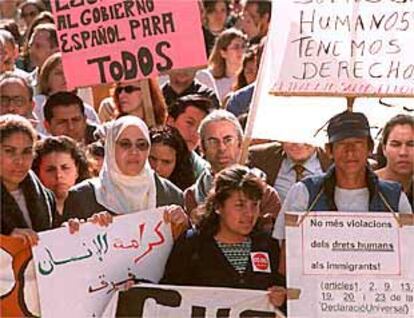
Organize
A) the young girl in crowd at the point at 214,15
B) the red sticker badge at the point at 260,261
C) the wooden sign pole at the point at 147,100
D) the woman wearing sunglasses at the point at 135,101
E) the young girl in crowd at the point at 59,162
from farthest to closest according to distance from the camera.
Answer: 1. the young girl in crowd at the point at 214,15
2. the woman wearing sunglasses at the point at 135,101
3. the wooden sign pole at the point at 147,100
4. the young girl in crowd at the point at 59,162
5. the red sticker badge at the point at 260,261

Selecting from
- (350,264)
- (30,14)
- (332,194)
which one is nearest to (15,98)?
(332,194)

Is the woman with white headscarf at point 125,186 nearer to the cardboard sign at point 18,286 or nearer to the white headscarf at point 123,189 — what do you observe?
the white headscarf at point 123,189

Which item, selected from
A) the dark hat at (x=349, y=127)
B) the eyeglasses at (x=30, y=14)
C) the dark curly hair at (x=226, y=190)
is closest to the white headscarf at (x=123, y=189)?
the dark curly hair at (x=226, y=190)

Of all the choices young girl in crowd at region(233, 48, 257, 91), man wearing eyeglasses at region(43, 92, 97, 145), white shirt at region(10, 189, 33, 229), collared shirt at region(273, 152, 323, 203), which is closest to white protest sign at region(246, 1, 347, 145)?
collared shirt at region(273, 152, 323, 203)

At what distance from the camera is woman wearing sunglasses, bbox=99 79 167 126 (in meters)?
10.0

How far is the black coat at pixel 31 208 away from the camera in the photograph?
766 centimetres

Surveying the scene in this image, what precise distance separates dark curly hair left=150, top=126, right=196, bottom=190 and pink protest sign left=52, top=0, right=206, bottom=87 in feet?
1.90

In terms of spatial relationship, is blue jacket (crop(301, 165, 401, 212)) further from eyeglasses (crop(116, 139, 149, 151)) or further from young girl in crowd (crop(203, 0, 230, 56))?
young girl in crowd (crop(203, 0, 230, 56))

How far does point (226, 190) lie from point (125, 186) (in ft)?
1.71

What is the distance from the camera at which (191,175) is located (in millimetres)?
9086

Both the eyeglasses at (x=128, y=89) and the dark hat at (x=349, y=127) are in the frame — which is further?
the eyeglasses at (x=128, y=89)

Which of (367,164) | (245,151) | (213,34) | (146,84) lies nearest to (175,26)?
(146,84)

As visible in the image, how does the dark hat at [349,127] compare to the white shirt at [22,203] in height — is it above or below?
above

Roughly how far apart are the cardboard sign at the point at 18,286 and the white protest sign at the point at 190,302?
0.35 m
